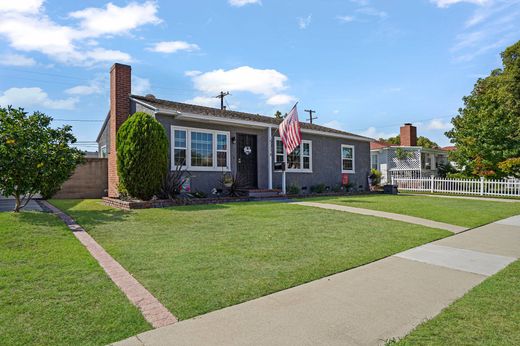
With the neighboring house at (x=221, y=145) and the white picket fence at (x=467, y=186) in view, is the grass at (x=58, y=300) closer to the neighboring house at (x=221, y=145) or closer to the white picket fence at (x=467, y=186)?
the neighboring house at (x=221, y=145)

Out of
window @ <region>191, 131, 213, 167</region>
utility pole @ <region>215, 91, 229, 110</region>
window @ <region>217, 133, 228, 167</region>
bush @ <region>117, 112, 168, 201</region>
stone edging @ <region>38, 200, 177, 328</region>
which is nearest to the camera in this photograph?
stone edging @ <region>38, 200, 177, 328</region>

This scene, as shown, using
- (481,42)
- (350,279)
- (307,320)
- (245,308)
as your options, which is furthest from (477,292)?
(481,42)

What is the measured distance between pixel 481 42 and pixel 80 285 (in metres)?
14.4

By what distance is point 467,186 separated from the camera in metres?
20.9

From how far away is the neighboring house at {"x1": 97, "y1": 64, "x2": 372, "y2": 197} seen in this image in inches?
508

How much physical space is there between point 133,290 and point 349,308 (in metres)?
2.28

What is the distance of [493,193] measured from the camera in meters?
19.7

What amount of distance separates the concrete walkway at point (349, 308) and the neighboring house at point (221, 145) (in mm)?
9358

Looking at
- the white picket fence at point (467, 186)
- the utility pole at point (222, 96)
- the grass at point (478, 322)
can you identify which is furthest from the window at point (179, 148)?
the utility pole at point (222, 96)

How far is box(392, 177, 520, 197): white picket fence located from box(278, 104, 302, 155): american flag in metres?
13.4

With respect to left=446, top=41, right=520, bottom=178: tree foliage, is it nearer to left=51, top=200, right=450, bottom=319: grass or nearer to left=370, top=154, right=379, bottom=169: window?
left=370, top=154, right=379, bottom=169: window

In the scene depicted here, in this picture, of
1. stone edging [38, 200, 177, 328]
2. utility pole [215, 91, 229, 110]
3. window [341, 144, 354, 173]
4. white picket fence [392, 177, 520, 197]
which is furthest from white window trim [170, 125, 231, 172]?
utility pole [215, 91, 229, 110]

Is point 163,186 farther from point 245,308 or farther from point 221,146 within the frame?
point 245,308

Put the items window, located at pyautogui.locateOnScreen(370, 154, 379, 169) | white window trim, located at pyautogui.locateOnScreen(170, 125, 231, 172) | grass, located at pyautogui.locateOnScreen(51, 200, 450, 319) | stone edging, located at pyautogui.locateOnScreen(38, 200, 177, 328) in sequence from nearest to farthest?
1. stone edging, located at pyautogui.locateOnScreen(38, 200, 177, 328)
2. grass, located at pyautogui.locateOnScreen(51, 200, 450, 319)
3. white window trim, located at pyautogui.locateOnScreen(170, 125, 231, 172)
4. window, located at pyautogui.locateOnScreen(370, 154, 379, 169)
